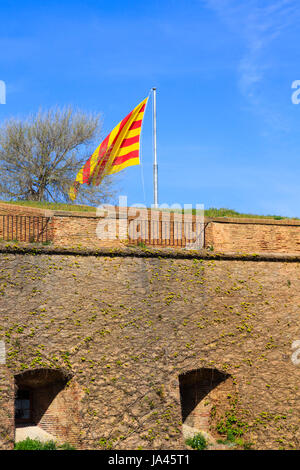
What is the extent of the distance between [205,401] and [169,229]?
174 inches

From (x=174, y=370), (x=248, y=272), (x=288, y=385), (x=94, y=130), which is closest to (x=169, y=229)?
(x=248, y=272)

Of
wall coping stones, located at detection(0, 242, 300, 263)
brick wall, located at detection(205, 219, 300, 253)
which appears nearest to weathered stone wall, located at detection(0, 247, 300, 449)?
wall coping stones, located at detection(0, 242, 300, 263)

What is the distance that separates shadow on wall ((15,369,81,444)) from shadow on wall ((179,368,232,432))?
2.69 m

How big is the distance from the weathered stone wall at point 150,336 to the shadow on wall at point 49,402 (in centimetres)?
17

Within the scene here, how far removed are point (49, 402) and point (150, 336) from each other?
2677mm

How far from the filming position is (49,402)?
44.3ft

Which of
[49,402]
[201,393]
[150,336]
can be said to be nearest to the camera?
[49,402]

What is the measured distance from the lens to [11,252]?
14172 mm

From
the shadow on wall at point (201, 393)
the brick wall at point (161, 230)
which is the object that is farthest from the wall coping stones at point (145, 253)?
the shadow on wall at point (201, 393)

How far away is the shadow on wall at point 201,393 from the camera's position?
14562 millimetres

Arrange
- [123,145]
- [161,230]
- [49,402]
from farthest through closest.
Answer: [123,145] < [161,230] < [49,402]

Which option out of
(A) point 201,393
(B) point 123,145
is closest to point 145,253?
(B) point 123,145

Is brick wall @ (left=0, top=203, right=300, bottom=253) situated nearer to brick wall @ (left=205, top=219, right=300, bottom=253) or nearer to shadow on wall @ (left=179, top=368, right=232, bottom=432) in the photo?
brick wall @ (left=205, top=219, right=300, bottom=253)

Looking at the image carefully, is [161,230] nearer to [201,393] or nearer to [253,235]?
[253,235]
